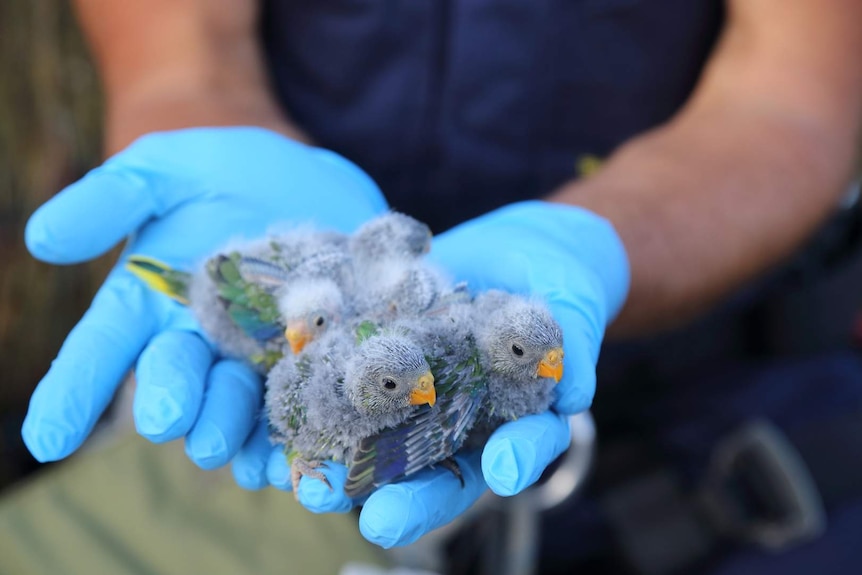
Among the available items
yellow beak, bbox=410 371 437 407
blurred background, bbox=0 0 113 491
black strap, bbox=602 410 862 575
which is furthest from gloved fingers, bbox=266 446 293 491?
blurred background, bbox=0 0 113 491

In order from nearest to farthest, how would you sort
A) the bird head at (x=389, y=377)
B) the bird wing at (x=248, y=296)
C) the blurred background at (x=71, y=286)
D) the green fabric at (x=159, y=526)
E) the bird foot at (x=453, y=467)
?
the bird head at (x=389, y=377) < the bird foot at (x=453, y=467) < the bird wing at (x=248, y=296) < the green fabric at (x=159, y=526) < the blurred background at (x=71, y=286)

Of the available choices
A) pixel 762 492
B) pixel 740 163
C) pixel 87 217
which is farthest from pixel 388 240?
pixel 762 492

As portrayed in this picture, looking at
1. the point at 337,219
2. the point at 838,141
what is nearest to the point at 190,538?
the point at 337,219

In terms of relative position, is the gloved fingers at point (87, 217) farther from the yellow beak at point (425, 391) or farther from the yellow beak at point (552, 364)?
the yellow beak at point (552, 364)

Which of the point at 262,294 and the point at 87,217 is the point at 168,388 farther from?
the point at 87,217

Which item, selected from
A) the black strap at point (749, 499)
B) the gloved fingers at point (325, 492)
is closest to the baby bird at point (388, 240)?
the gloved fingers at point (325, 492)

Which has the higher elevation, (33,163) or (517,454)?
(517,454)

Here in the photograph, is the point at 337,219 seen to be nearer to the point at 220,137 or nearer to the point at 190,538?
the point at 220,137
